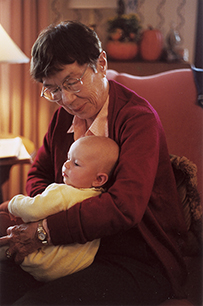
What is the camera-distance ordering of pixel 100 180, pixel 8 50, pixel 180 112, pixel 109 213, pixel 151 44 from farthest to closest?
pixel 151 44 < pixel 8 50 < pixel 180 112 < pixel 100 180 < pixel 109 213

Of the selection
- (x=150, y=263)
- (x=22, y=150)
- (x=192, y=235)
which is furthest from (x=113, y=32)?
(x=150, y=263)

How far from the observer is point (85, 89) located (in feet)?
2.79

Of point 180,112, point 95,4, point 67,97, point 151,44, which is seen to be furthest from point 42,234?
point 95,4

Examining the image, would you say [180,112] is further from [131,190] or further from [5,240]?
[5,240]

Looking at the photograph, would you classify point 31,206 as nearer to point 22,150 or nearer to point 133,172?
point 133,172

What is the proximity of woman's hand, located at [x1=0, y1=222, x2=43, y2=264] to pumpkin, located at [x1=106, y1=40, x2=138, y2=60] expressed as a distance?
1.46 meters

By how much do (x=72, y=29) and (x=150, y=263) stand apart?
0.68 meters

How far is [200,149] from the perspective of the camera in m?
1.17

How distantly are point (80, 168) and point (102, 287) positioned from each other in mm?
317

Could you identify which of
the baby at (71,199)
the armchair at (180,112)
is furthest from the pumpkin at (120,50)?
the baby at (71,199)

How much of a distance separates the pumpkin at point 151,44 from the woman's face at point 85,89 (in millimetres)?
1009

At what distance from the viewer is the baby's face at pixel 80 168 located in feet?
2.70

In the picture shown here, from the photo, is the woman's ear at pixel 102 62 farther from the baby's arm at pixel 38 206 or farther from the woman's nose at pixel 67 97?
the baby's arm at pixel 38 206

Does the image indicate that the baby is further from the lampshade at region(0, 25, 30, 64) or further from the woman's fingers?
the lampshade at region(0, 25, 30, 64)
